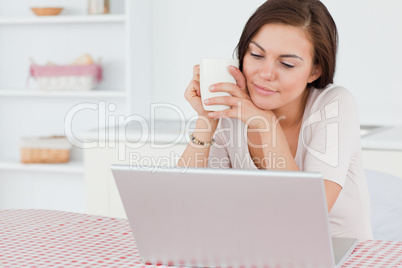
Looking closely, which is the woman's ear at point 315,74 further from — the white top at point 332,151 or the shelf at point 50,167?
the shelf at point 50,167

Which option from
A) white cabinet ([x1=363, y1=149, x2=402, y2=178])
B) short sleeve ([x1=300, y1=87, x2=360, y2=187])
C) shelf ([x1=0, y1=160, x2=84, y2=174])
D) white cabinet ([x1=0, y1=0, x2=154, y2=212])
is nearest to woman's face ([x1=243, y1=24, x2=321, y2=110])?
short sleeve ([x1=300, y1=87, x2=360, y2=187])

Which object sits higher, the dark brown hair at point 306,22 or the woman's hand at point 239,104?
the dark brown hair at point 306,22

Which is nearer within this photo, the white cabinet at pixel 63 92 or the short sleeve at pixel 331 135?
the short sleeve at pixel 331 135

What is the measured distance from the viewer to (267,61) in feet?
4.85

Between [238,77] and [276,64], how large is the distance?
0.12 meters

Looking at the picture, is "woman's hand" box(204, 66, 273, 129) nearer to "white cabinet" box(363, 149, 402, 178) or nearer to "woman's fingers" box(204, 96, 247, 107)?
"woman's fingers" box(204, 96, 247, 107)

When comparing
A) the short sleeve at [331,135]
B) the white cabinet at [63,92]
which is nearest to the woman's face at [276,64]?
the short sleeve at [331,135]

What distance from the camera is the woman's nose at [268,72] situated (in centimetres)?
147

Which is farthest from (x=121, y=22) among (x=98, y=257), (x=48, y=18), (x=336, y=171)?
(x=98, y=257)

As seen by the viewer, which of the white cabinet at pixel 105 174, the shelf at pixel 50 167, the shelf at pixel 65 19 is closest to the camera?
the white cabinet at pixel 105 174

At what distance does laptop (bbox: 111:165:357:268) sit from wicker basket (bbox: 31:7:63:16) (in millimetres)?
2451

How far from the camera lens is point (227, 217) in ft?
3.15

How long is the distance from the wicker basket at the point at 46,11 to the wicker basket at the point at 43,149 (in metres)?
0.64

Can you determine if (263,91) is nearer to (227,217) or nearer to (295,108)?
(295,108)
